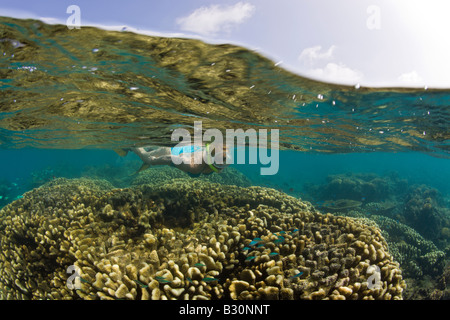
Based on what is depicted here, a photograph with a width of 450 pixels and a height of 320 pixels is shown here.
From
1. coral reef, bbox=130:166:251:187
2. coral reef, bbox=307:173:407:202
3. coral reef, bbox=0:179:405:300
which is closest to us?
coral reef, bbox=0:179:405:300

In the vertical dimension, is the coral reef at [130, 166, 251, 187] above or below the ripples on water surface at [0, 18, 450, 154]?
below

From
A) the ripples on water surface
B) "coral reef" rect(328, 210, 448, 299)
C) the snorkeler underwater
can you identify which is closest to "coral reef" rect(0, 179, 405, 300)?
the snorkeler underwater

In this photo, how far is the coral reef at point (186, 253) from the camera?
4.04 m

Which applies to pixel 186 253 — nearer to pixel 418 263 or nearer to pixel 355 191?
pixel 418 263

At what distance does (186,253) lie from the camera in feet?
15.8

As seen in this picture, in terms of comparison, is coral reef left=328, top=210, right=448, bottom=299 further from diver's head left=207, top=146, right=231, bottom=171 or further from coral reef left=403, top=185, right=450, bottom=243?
diver's head left=207, top=146, right=231, bottom=171

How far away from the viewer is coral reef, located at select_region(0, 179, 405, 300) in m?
4.04

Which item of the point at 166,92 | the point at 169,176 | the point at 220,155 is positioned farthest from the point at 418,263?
the point at 169,176

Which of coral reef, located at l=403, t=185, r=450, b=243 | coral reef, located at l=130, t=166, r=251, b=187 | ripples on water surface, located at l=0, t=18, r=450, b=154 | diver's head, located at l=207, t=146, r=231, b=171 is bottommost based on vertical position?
coral reef, located at l=403, t=185, r=450, b=243

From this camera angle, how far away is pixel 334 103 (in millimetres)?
9328

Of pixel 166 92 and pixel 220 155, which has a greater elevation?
pixel 166 92

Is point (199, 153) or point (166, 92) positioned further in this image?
point (199, 153)

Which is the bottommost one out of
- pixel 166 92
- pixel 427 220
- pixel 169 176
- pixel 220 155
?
pixel 427 220

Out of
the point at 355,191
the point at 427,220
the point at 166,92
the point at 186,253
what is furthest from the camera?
the point at 355,191
